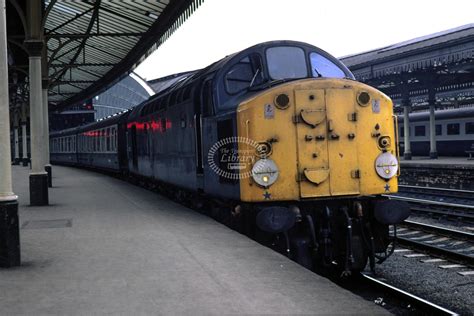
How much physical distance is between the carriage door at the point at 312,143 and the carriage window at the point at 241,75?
1.28 m

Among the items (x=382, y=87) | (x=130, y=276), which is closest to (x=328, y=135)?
(x=130, y=276)

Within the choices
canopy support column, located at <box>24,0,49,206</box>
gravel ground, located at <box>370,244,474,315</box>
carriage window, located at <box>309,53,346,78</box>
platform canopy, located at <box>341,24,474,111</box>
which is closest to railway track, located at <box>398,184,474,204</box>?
platform canopy, located at <box>341,24,474,111</box>

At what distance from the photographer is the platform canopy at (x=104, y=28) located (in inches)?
690

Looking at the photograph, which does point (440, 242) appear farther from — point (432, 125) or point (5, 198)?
point (432, 125)

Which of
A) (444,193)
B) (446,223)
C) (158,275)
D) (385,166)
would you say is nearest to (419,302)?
(385,166)

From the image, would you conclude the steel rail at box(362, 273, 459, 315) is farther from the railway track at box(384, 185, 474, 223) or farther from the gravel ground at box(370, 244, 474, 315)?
the railway track at box(384, 185, 474, 223)

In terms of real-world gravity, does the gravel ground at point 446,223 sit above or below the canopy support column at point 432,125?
below

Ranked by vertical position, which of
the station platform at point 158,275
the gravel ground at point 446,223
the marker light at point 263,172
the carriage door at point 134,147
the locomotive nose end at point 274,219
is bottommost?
the gravel ground at point 446,223

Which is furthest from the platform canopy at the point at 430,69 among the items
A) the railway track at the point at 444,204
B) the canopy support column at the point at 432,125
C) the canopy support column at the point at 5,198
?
the canopy support column at the point at 5,198

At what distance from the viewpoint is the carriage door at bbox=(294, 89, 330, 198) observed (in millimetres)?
7992

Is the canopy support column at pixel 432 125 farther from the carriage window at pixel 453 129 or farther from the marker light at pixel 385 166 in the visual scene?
the marker light at pixel 385 166

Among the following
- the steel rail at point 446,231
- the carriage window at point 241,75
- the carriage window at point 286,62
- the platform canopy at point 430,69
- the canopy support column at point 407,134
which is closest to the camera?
the carriage window at point 286,62

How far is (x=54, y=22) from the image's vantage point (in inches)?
971

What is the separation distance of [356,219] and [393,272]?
1.65 m
